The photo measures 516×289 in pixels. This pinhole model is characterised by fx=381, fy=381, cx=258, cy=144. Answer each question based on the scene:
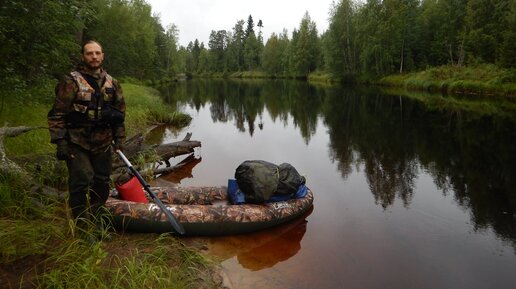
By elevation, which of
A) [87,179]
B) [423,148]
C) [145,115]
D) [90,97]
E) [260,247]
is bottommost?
[260,247]

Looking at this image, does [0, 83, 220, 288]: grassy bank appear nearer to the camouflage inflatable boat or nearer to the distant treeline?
the camouflage inflatable boat

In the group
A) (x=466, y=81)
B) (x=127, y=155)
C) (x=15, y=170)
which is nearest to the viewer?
(x=15, y=170)

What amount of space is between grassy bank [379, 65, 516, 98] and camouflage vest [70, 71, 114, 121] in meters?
29.0

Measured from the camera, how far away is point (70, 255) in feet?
13.4

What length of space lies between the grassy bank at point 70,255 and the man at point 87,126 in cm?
45

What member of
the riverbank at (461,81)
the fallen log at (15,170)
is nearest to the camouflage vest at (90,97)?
the fallen log at (15,170)

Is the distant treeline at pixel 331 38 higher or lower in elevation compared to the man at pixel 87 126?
higher

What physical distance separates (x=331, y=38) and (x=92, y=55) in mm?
50930

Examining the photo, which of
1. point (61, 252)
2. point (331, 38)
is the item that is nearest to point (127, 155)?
point (61, 252)

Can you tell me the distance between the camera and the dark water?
536 centimetres

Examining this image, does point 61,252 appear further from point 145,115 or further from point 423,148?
point 145,115

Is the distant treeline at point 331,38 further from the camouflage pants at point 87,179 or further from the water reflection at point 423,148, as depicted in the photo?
the water reflection at point 423,148

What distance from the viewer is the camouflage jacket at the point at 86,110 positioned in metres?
4.13

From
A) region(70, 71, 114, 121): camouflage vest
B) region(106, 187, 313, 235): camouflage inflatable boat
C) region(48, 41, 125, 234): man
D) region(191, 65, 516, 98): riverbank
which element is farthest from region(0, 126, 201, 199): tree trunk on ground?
region(191, 65, 516, 98): riverbank
